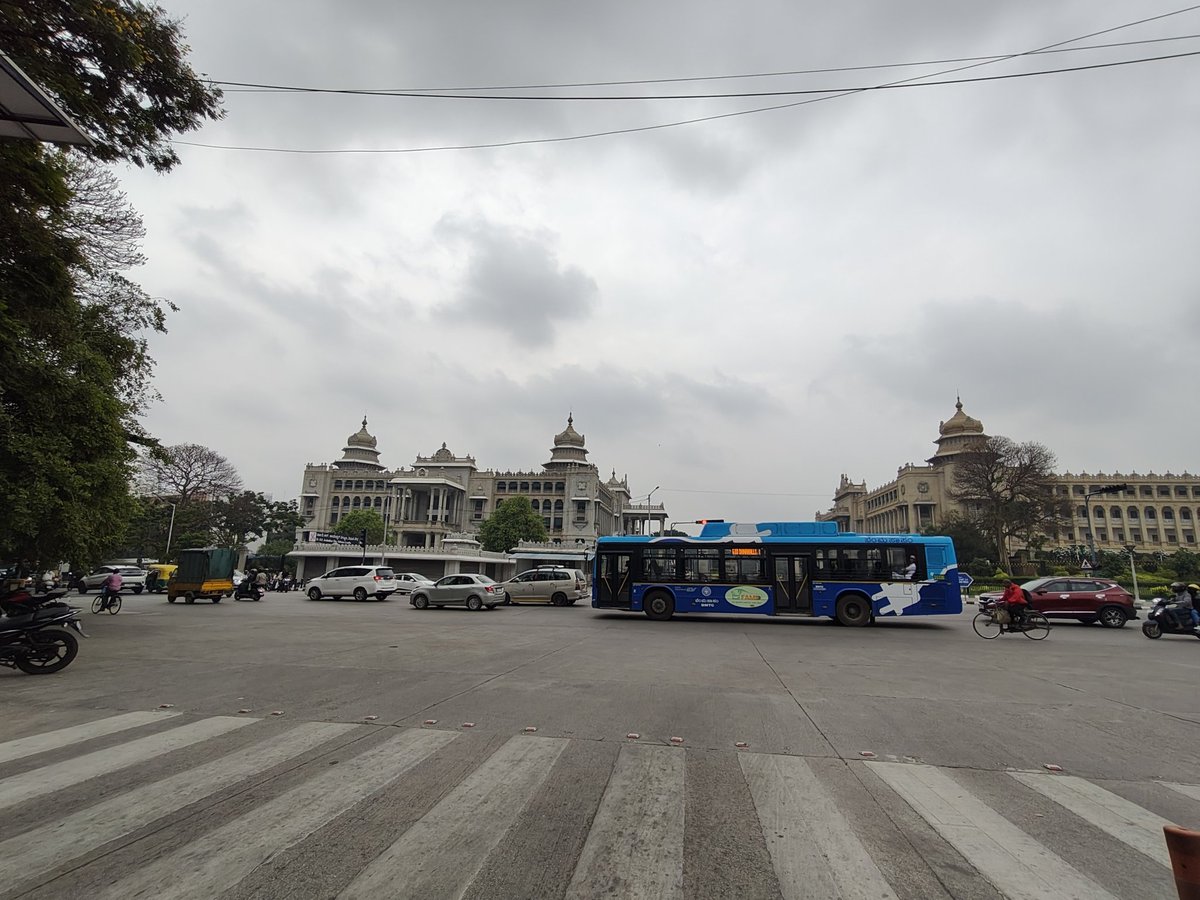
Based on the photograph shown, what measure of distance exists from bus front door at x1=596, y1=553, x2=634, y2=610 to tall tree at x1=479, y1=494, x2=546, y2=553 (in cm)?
5348

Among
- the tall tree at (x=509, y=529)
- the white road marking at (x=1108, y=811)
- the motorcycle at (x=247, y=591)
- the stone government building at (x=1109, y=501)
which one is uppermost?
the stone government building at (x=1109, y=501)

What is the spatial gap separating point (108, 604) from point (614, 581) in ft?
55.3

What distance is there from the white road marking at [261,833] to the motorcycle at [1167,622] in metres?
20.0

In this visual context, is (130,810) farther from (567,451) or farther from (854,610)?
(567,451)

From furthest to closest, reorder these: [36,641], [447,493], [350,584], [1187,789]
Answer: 1. [447,493]
2. [350,584]
3. [36,641]
4. [1187,789]

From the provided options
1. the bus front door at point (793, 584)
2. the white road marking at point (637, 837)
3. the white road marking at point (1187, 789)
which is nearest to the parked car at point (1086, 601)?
the bus front door at point (793, 584)

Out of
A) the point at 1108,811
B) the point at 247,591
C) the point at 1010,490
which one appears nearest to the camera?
the point at 1108,811

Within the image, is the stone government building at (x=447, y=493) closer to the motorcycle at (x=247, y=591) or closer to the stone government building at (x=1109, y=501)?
the stone government building at (x=1109, y=501)

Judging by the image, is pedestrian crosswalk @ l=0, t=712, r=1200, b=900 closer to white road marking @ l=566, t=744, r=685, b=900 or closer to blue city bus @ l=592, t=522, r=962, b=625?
white road marking @ l=566, t=744, r=685, b=900

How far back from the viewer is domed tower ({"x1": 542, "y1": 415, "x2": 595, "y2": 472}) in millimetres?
113625

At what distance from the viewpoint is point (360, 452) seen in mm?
110312

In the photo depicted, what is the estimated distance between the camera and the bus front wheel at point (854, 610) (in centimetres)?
1823

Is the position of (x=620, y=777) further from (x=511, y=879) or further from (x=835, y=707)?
(x=835, y=707)

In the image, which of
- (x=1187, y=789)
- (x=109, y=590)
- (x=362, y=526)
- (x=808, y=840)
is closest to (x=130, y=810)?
(x=808, y=840)
